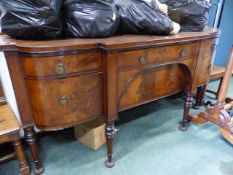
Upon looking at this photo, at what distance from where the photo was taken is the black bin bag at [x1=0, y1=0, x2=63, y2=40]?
950 mm

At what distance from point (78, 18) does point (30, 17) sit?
0.24 m

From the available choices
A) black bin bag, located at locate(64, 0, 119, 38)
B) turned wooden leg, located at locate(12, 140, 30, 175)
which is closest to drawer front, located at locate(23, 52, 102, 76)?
black bin bag, located at locate(64, 0, 119, 38)

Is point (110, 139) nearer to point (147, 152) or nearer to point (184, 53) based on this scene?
point (147, 152)

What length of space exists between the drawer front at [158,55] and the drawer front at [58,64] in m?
0.19

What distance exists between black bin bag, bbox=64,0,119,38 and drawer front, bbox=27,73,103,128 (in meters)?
0.25

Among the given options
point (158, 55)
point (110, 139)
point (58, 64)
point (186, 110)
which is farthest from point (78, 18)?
point (186, 110)

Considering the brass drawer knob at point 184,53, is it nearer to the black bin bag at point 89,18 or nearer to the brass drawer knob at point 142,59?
the brass drawer knob at point 142,59

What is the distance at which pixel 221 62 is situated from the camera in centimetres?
311

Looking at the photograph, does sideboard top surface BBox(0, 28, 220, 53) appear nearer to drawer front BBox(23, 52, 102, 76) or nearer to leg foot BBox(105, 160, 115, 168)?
drawer front BBox(23, 52, 102, 76)

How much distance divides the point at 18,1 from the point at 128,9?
634 mm

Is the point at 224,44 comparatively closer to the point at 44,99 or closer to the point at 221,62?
the point at 221,62

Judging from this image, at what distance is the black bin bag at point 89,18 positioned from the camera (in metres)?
1.06

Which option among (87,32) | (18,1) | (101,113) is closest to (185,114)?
(101,113)

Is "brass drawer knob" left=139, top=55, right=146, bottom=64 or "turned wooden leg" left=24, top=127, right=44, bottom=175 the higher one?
"brass drawer knob" left=139, top=55, right=146, bottom=64
